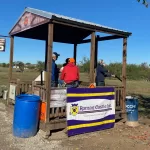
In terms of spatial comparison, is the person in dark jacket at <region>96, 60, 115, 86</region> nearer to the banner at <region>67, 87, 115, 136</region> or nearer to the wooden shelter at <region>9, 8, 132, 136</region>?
the wooden shelter at <region>9, 8, 132, 136</region>

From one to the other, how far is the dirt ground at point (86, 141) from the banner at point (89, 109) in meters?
0.22

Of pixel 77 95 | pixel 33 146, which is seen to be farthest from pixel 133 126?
pixel 33 146

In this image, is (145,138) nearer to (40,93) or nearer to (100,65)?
(40,93)

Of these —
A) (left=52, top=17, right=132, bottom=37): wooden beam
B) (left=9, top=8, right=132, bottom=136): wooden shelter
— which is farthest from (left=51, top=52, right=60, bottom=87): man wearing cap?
(left=52, top=17, right=132, bottom=37): wooden beam

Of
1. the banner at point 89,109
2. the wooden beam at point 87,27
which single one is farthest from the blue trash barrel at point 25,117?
the wooden beam at point 87,27

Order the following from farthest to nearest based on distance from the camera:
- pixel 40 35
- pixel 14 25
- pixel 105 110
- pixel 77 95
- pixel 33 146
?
pixel 40 35, pixel 14 25, pixel 105 110, pixel 77 95, pixel 33 146

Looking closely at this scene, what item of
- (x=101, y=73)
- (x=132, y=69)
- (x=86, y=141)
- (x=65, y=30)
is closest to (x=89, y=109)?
(x=86, y=141)

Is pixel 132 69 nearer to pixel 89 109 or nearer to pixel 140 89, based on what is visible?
pixel 140 89

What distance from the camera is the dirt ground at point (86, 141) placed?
6.16 m

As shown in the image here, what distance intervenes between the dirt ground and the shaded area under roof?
123 inches

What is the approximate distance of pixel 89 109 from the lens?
7.60 meters

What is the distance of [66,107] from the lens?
279 inches

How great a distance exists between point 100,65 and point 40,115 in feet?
12.4

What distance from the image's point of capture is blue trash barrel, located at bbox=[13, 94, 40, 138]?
6.61 metres
